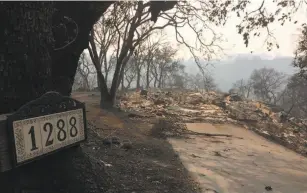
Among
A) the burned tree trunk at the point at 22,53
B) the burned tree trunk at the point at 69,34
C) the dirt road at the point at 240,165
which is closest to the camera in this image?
the burned tree trunk at the point at 22,53

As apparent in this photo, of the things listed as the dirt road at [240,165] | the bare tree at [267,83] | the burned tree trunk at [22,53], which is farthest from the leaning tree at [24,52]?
the bare tree at [267,83]

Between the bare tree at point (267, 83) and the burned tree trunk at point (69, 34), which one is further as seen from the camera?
the bare tree at point (267, 83)

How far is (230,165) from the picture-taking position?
7.40 m

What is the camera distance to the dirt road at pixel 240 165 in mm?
6016

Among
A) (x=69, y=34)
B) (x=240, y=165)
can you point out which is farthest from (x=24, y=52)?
(x=240, y=165)

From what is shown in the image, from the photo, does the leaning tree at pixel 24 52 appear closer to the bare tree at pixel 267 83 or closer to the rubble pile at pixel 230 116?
the rubble pile at pixel 230 116

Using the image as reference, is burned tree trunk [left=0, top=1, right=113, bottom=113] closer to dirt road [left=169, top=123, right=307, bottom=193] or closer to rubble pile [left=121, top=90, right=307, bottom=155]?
dirt road [left=169, top=123, right=307, bottom=193]

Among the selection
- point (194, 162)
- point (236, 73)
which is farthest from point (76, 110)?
point (236, 73)

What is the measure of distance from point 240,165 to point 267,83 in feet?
178

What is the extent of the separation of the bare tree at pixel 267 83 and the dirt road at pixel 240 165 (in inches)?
1925

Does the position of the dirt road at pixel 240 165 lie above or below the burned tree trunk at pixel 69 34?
below

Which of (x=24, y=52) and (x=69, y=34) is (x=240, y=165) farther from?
(x=24, y=52)

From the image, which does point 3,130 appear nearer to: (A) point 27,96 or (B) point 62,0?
(A) point 27,96

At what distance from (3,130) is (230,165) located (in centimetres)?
595
